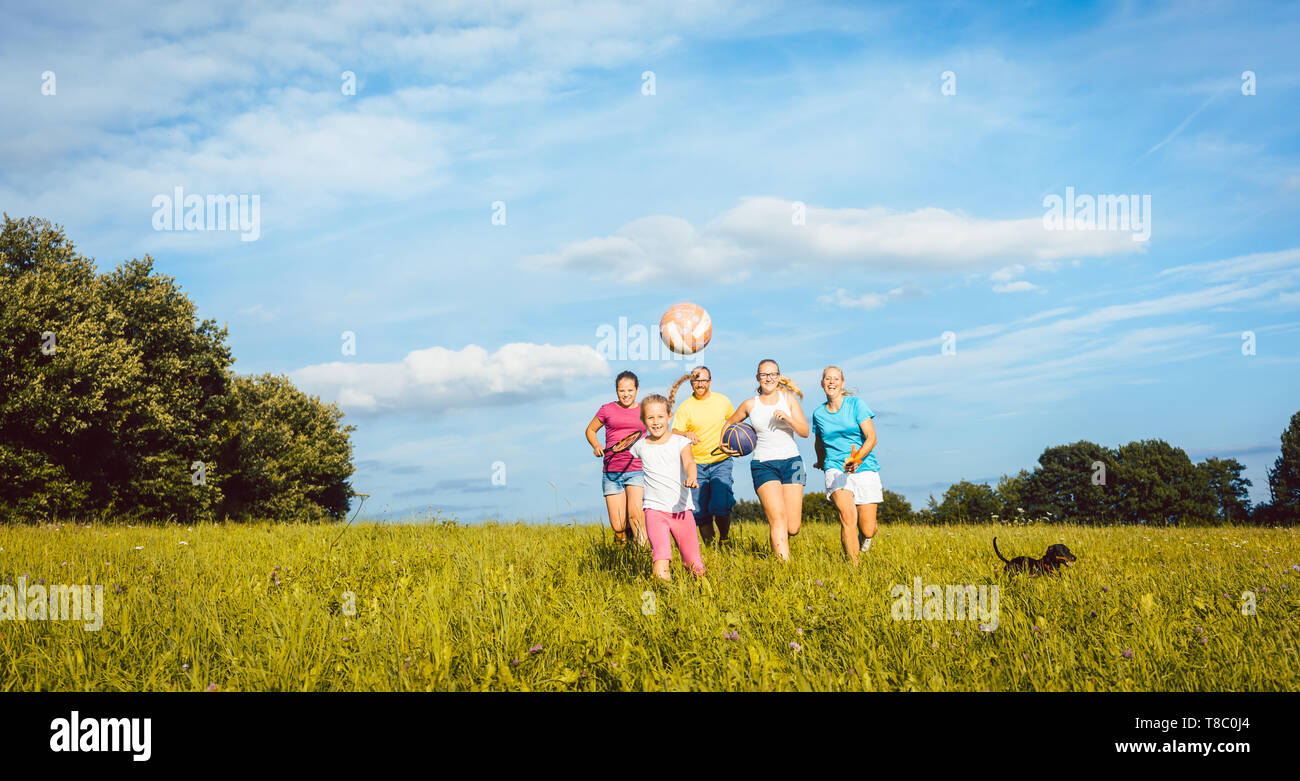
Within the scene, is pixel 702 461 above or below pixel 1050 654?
above

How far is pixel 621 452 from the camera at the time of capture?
8.97 m

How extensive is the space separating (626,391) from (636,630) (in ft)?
14.9

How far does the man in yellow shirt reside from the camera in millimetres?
9555

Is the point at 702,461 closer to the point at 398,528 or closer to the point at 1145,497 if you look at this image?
the point at 398,528

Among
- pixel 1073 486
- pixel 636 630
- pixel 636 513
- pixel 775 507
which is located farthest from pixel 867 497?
pixel 1073 486

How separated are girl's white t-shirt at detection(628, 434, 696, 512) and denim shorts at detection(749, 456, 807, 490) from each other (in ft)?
5.97

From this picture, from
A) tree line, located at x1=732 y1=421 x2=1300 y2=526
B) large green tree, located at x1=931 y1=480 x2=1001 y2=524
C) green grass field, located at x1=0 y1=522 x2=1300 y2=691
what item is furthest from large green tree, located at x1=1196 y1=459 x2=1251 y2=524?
green grass field, located at x1=0 y1=522 x2=1300 y2=691

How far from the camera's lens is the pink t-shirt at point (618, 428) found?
9039 millimetres

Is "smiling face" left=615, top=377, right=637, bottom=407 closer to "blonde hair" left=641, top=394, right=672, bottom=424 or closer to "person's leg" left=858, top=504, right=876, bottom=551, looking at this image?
"blonde hair" left=641, top=394, right=672, bottom=424

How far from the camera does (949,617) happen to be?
17.3ft

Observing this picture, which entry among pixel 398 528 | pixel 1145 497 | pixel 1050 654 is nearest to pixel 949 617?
pixel 1050 654

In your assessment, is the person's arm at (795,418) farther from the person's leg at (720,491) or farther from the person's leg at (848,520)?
the person's leg at (720,491)
